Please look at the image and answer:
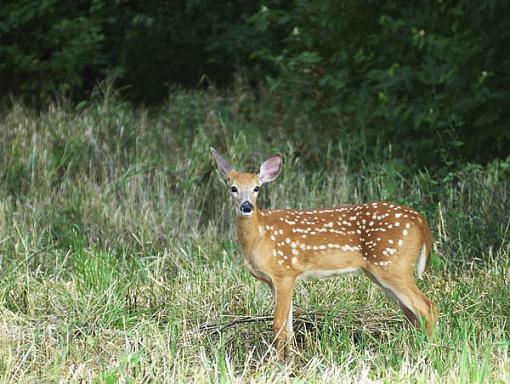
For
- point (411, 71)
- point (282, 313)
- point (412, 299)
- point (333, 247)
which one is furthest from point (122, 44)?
point (412, 299)

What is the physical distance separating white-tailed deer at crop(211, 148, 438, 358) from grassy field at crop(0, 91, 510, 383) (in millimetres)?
230

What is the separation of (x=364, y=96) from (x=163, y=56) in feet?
16.0

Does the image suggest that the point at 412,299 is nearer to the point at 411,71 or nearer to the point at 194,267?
the point at 194,267

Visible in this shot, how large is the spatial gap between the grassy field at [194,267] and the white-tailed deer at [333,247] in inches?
9.0

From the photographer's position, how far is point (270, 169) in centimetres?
660

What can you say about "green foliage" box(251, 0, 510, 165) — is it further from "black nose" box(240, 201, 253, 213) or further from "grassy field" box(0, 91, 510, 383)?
"black nose" box(240, 201, 253, 213)

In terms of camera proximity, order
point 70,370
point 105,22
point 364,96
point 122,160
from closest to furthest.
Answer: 1. point 70,370
2. point 122,160
3. point 364,96
4. point 105,22

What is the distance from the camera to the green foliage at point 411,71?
355 inches

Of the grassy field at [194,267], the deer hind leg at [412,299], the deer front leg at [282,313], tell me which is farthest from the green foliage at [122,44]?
the deer hind leg at [412,299]

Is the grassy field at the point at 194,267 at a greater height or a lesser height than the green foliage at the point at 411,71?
lesser

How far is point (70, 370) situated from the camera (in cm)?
524

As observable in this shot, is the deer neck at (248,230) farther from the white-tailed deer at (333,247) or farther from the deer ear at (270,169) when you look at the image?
the deer ear at (270,169)

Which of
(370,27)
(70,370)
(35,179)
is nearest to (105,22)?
(370,27)

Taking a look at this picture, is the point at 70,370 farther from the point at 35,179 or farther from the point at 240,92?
the point at 240,92
